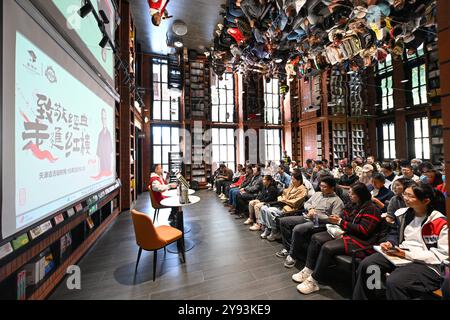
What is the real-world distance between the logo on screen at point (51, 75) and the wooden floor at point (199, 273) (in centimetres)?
221

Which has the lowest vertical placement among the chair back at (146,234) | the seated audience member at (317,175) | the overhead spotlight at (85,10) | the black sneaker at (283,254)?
the black sneaker at (283,254)

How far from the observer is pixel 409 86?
8.37m

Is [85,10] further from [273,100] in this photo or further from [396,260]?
[273,100]

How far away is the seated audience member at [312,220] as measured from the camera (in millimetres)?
2385

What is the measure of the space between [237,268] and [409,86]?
11.3 m

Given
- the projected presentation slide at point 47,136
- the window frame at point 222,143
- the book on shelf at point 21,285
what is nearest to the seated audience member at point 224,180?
the window frame at point 222,143

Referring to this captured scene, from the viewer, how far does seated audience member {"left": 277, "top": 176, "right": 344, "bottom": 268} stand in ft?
7.82

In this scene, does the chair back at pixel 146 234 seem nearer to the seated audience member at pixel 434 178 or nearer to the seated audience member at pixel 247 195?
the seated audience member at pixel 247 195

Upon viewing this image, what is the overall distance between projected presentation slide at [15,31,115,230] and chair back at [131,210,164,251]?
783 millimetres

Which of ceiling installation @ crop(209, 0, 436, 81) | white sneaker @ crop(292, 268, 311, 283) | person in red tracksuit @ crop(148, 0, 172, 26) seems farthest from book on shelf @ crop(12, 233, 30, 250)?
ceiling installation @ crop(209, 0, 436, 81)

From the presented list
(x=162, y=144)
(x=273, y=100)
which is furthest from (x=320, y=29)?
(x=162, y=144)

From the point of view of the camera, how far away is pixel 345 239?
1.95 metres

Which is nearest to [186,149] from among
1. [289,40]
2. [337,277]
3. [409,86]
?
[289,40]

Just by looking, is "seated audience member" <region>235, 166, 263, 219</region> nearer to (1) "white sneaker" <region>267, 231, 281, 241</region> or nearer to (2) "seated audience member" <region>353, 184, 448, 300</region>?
(1) "white sneaker" <region>267, 231, 281, 241</region>
